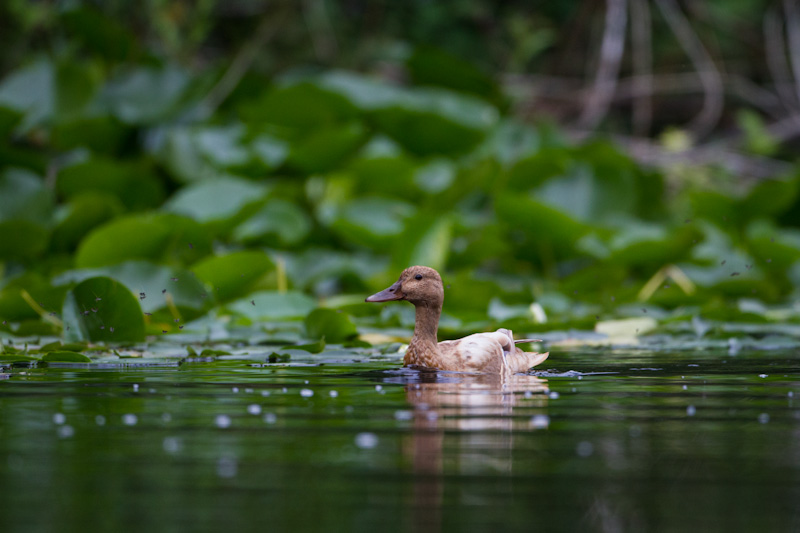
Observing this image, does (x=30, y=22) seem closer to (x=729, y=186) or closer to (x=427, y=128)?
(x=427, y=128)

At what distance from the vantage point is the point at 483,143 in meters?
6.34

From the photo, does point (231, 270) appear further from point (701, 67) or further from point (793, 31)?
point (793, 31)

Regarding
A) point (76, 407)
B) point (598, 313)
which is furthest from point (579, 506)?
point (598, 313)

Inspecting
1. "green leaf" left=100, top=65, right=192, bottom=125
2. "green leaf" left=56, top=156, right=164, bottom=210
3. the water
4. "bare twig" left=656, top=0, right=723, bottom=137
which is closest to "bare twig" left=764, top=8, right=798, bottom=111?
"bare twig" left=656, top=0, right=723, bottom=137

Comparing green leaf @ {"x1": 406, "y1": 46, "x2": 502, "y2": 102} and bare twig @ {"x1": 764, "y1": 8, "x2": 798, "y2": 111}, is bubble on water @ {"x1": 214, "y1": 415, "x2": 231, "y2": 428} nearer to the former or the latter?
green leaf @ {"x1": 406, "y1": 46, "x2": 502, "y2": 102}

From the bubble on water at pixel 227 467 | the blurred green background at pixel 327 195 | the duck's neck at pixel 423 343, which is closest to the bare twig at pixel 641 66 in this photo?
the blurred green background at pixel 327 195

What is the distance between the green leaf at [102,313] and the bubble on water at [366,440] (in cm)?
151

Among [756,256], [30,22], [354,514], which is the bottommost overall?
[354,514]

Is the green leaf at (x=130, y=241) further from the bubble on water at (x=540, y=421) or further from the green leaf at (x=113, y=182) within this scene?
the bubble on water at (x=540, y=421)

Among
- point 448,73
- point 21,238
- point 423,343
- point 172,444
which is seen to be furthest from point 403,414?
point 448,73

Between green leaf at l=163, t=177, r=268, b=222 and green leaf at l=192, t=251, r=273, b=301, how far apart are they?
0.52 meters

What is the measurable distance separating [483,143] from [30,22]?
9.42ft

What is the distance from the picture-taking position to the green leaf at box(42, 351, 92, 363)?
10.0ft

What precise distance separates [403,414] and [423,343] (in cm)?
86
